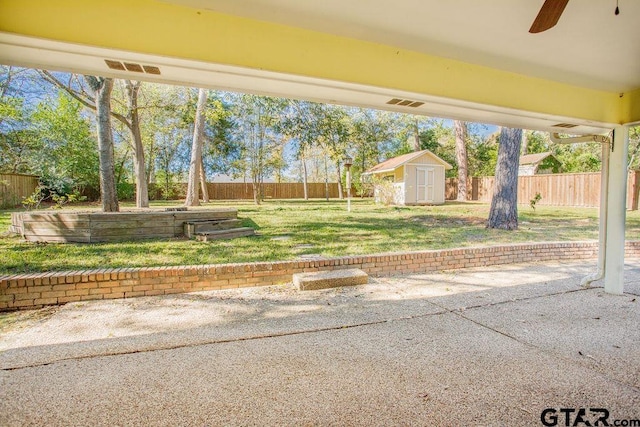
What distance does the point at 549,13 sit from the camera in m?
1.89

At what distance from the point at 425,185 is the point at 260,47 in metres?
17.2

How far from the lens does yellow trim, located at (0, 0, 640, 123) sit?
211 cm

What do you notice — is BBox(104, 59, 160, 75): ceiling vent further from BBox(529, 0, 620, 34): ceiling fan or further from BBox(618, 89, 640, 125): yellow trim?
BBox(618, 89, 640, 125): yellow trim

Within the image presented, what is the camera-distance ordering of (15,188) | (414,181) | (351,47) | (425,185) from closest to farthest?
(351,47) < (15,188) < (414,181) < (425,185)

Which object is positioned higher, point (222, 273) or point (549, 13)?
point (549, 13)

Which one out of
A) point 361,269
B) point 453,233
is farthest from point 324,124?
point 361,269

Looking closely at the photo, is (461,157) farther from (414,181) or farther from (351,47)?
(351,47)

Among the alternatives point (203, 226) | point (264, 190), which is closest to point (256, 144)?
point (264, 190)

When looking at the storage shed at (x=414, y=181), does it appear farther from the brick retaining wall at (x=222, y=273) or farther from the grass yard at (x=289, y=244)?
the brick retaining wall at (x=222, y=273)

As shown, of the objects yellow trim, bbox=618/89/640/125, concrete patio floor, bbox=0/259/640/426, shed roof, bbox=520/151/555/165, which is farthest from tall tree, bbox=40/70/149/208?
shed roof, bbox=520/151/555/165

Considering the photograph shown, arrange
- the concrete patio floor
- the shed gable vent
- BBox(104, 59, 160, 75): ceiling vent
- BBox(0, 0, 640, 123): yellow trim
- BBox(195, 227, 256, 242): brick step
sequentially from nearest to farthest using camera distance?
the concrete patio floor
BBox(0, 0, 640, 123): yellow trim
BBox(104, 59, 160, 75): ceiling vent
the shed gable vent
BBox(195, 227, 256, 242): brick step

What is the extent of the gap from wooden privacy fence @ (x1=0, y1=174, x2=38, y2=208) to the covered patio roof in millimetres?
14716

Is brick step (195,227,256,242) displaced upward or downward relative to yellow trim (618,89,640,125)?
downward

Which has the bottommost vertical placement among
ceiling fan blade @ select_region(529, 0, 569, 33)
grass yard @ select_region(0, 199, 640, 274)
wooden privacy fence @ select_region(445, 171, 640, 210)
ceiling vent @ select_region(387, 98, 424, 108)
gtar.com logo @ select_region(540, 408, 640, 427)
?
gtar.com logo @ select_region(540, 408, 640, 427)
